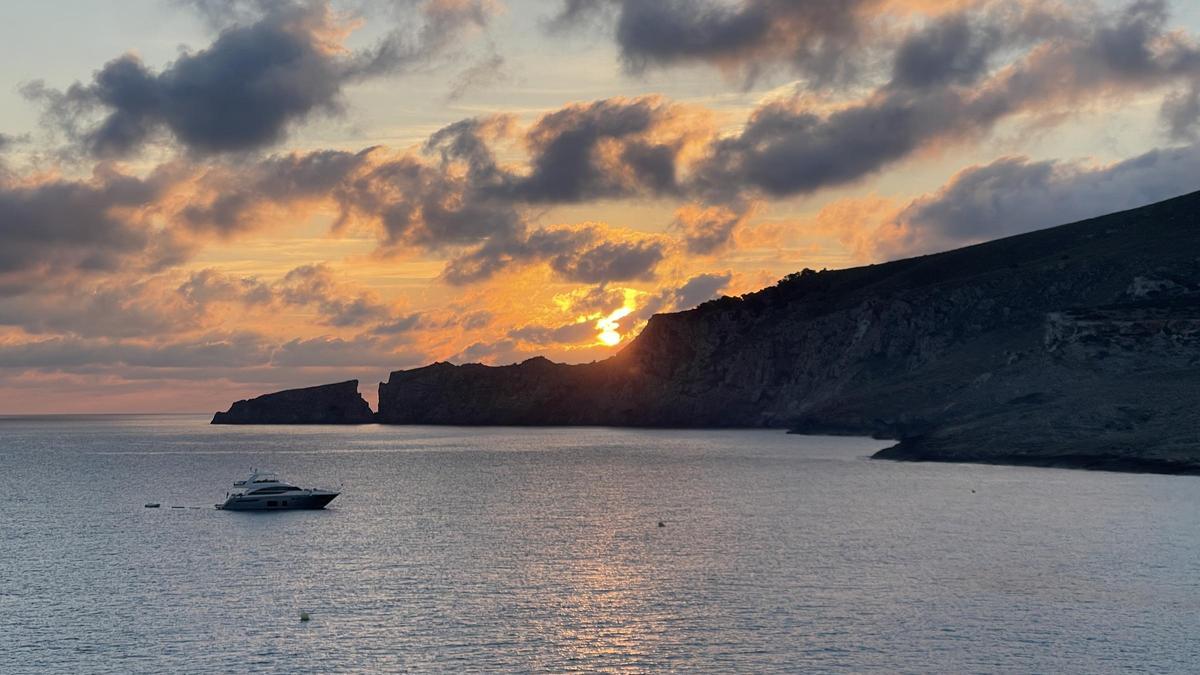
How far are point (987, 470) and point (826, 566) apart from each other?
98626 millimetres

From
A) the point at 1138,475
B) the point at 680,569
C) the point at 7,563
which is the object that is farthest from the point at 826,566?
the point at 1138,475

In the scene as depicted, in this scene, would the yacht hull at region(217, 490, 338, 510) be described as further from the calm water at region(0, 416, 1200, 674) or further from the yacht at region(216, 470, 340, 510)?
the calm water at region(0, 416, 1200, 674)

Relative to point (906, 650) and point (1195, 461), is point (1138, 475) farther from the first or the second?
point (906, 650)

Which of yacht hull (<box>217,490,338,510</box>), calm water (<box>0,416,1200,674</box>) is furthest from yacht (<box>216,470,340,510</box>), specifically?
calm water (<box>0,416,1200,674</box>)

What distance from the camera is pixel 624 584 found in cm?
8619

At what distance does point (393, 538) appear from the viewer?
113 metres

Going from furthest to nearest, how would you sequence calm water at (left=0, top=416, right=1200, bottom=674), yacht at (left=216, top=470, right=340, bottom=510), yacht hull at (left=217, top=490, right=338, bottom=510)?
yacht at (left=216, top=470, right=340, bottom=510), yacht hull at (left=217, top=490, right=338, bottom=510), calm water at (left=0, top=416, right=1200, bottom=674)

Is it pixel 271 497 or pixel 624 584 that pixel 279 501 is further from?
pixel 624 584

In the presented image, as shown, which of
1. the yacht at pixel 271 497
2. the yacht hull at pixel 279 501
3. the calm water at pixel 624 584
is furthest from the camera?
the yacht at pixel 271 497

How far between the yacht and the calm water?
331 centimetres

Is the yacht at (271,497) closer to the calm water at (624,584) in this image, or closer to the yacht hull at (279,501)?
the yacht hull at (279,501)

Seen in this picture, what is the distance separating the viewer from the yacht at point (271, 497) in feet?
453

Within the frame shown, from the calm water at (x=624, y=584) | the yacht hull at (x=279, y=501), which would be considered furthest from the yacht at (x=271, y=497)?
the calm water at (x=624, y=584)

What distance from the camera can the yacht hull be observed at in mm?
137875
